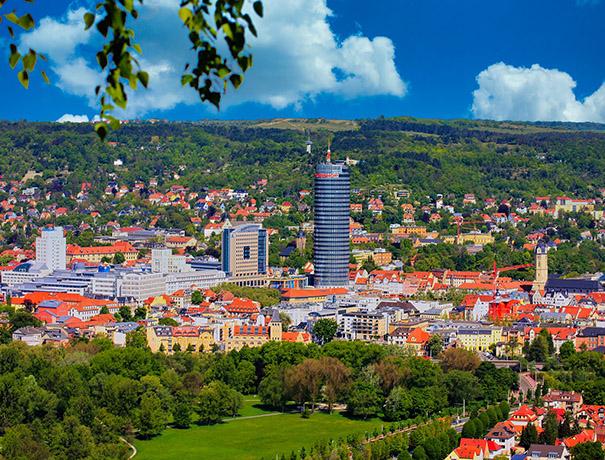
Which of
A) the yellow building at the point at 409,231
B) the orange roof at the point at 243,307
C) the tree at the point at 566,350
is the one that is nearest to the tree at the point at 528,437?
the tree at the point at 566,350

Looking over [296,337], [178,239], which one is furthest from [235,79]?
[178,239]

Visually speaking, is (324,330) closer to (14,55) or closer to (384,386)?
(384,386)

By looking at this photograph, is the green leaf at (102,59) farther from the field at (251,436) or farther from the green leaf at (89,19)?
the field at (251,436)

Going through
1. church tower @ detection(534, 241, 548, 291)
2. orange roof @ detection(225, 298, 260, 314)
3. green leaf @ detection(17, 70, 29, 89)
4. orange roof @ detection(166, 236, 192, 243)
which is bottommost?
orange roof @ detection(225, 298, 260, 314)

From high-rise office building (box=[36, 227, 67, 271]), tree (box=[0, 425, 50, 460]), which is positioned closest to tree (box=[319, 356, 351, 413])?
tree (box=[0, 425, 50, 460])

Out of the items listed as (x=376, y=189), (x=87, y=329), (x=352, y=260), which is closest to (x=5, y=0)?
(x=87, y=329)

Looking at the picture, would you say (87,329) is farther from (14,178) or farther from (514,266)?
(14,178)

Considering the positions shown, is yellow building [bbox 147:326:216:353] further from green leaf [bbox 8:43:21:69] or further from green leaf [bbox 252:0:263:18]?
green leaf [bbox 252:0:263:18]
